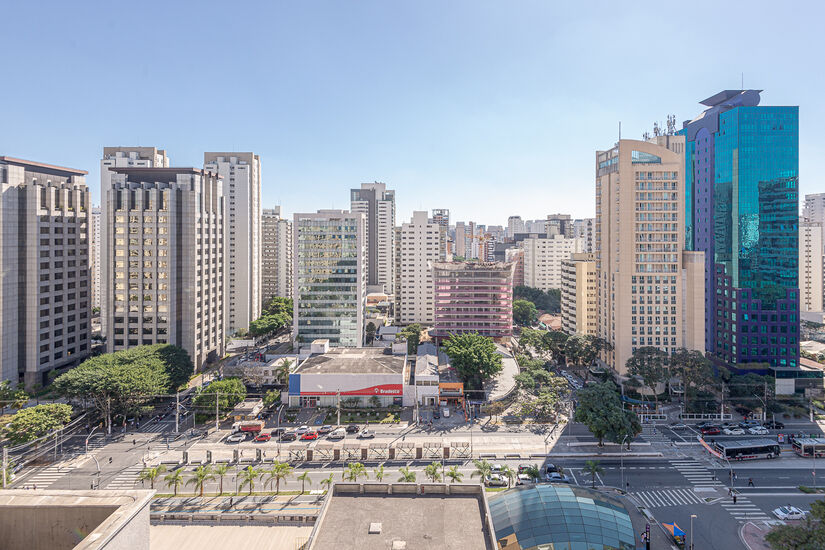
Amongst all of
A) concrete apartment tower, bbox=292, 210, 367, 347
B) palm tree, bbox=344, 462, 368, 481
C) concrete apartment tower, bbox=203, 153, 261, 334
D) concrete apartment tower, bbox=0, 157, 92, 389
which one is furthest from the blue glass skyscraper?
concrete apartment tower, bbox=0, 157, 92, 389

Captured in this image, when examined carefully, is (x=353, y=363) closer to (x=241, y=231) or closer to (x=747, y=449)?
(x=747, y=449)

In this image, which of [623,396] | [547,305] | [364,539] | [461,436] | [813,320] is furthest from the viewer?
[547,305]

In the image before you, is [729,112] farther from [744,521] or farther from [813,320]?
[813,320]

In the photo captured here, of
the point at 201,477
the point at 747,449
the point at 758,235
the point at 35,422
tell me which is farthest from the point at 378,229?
the point at 747,449

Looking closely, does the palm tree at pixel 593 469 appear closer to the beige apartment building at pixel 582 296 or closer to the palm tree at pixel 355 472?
the palm tree at pixel 355 472

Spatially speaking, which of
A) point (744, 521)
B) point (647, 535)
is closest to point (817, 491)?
point (744, 521)

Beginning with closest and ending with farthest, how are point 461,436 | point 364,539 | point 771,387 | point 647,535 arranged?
point 364,539
point 647,535
point 461,436
point 771,387
